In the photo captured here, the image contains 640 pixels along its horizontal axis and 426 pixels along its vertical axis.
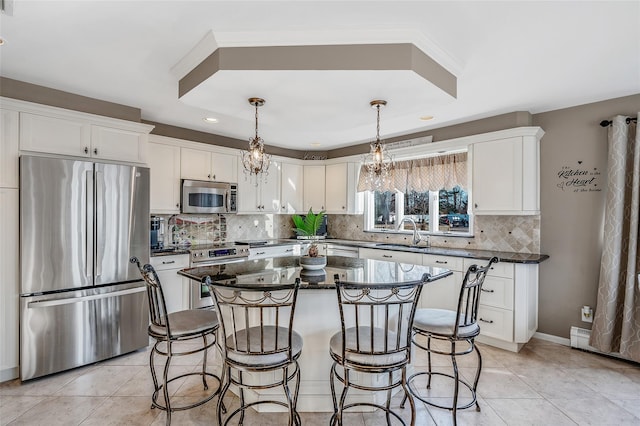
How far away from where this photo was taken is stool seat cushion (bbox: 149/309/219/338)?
7.08ft

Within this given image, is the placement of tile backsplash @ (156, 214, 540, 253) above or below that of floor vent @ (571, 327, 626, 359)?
above

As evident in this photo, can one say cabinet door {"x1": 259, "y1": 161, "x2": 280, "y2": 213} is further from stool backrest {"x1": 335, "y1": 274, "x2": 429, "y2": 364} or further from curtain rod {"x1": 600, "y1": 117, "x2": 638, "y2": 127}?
curtain rod {"x1": 600, "y1": 117, "x2": 638, "y2": 127}

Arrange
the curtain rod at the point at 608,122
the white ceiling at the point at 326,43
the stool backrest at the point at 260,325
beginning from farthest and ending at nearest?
the curtain rod at the point at 608,122, the white ceiling at the point at 326,43, the stool backrest at the point at 260,325

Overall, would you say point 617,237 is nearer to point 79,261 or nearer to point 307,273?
point 307,273

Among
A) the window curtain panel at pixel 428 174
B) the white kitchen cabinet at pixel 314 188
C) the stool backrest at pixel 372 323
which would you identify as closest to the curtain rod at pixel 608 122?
the window curtain panel at pixel 428 174

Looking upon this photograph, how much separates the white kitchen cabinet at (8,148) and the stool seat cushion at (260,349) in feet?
7.86

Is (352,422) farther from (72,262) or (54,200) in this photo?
(54,200)

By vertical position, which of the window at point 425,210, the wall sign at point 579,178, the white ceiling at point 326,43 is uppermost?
the white ceiling at point 326,43

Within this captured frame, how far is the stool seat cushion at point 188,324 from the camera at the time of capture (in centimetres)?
216

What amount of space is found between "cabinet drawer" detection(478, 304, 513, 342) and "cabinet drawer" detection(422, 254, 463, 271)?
0.49 meters

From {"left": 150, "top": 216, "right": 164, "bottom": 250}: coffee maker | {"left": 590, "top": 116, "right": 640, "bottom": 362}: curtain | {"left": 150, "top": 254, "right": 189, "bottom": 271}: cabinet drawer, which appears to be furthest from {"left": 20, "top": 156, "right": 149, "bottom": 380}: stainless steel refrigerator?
{"left": 590, "top": 116, "right": 640, "bottom": 362}: curtain

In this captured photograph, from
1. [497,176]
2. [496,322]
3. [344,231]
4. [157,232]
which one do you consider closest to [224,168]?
[157,232]

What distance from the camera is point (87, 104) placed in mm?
3189

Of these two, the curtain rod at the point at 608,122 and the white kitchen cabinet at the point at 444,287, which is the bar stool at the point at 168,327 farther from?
the curtain rod at the point at 608,122
